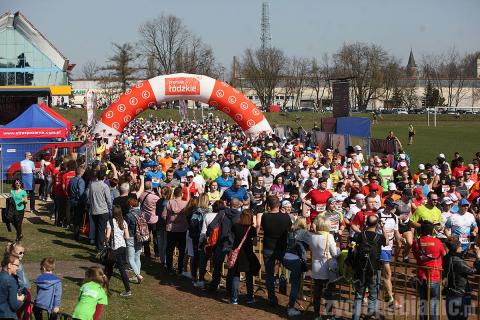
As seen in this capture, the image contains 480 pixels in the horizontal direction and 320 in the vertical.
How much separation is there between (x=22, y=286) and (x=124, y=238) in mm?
3213

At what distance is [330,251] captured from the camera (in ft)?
31.2

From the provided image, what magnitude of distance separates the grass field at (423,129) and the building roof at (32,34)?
12855 millimetres

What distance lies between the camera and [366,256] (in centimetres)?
916

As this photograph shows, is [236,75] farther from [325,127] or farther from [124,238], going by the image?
[124,238]

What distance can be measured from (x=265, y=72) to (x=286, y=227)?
3621 inches

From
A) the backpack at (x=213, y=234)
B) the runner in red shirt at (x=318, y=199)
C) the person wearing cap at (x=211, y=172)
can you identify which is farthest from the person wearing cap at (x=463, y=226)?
the person wearing cap at (x=211, y=172)

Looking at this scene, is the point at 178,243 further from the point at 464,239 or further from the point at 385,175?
the point at 385,175

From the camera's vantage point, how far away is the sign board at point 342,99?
37719mm

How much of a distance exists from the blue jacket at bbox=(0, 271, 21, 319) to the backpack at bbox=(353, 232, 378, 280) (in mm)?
4324

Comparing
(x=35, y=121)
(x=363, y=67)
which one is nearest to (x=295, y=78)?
(x=363, y=67)

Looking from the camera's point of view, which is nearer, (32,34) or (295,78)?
(32,34)

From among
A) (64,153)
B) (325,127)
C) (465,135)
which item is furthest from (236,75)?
(64,153)

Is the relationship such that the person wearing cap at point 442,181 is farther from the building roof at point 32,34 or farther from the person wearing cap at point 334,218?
the building roof at point 32,34

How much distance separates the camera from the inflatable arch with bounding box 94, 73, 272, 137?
28.9 meters
